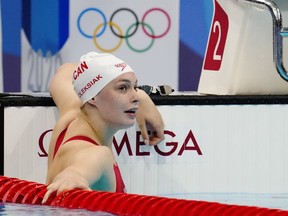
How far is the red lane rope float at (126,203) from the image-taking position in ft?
8.70

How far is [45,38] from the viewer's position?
5141 millimetres

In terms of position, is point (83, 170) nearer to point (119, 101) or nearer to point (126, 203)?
point (126, 203)

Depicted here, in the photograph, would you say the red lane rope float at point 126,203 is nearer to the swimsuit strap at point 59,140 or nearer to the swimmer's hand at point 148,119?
the swimsuit strap at point 59,140

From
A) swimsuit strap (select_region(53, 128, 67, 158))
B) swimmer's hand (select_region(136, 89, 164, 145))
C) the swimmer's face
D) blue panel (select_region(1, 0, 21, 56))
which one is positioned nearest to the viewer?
the swimmer's face

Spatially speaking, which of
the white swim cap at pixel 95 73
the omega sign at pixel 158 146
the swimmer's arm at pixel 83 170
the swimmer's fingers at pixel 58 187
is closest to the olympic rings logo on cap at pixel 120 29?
the omega sign at pixel 158 146

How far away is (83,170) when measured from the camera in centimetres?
301

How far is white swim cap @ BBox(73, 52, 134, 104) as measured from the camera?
11.7ft

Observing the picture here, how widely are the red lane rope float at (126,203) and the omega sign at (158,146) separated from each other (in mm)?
871

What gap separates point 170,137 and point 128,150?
174mm

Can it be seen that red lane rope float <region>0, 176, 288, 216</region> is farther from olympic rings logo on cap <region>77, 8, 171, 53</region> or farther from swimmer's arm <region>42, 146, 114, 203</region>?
olympic rings logo on cap <region>77, 8, 171, 53</region>

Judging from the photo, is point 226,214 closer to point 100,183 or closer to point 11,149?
point 100,183

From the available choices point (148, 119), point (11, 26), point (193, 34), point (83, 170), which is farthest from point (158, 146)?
point (11, 26)

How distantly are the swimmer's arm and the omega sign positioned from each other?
2.46 feet

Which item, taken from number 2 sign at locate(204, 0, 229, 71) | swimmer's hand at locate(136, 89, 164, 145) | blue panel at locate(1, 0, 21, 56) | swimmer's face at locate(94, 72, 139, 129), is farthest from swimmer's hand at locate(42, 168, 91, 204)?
blue panel at locate(1, 0, 21, 56)
